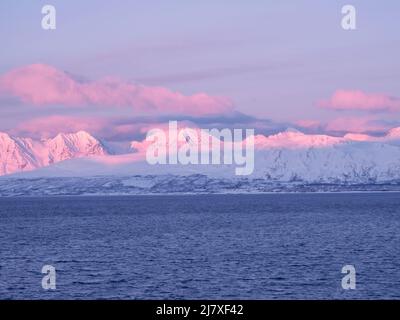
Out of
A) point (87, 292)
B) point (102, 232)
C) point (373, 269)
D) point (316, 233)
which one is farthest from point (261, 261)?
point (102, 232)

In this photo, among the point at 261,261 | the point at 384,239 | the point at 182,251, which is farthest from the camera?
the point at 384,239

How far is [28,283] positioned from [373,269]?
27853mm

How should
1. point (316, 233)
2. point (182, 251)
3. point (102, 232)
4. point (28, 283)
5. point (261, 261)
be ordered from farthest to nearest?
1. point (102, 232)
2. point (316, 233)
3. point (182, 251)
4. point (261, 261)
5. point (28, 283)

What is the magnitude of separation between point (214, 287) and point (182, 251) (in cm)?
2900

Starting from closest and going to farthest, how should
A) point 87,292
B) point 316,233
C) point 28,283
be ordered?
point 87,292
point 28,283
point 316,233

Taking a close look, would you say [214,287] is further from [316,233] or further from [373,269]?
[316,233]

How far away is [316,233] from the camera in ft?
359

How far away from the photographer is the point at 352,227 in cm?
12288

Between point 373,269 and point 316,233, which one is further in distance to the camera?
point 316,233
